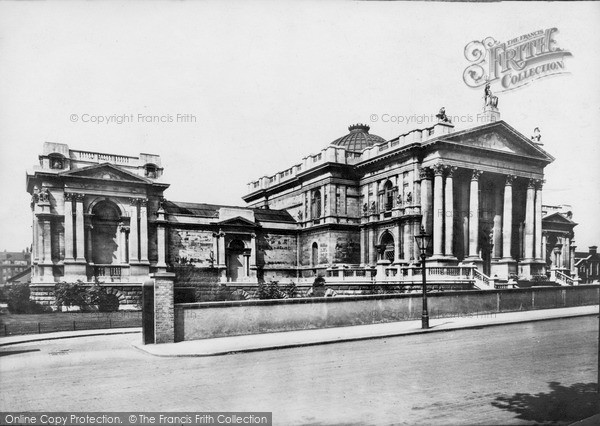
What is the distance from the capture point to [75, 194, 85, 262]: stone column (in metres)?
32.2

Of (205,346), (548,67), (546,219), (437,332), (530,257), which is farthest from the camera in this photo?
(546,219)

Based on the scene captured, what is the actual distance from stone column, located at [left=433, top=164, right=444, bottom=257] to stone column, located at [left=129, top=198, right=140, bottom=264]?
857 inches

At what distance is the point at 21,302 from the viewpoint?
90.0ft

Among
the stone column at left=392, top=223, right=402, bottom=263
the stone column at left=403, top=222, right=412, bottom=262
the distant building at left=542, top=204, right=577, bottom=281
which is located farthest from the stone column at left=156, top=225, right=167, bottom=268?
the distant building at left=542, top=204, right=577, bottom=281

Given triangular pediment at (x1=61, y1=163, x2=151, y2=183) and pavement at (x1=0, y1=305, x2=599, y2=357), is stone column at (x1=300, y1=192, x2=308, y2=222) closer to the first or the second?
triangular pediment at (x1=61, y1=163, x2=151, y2=183)

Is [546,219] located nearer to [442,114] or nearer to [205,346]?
[442,114]

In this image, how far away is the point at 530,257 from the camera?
114ft

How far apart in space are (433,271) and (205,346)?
1820 cm

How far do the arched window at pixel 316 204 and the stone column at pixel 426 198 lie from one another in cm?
1052

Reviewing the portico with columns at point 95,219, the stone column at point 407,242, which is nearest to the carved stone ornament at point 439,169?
the stone column at point 407,242

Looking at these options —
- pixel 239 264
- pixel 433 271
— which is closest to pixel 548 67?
pixel 433 271

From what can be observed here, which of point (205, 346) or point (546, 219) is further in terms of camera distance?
point (546, 219)

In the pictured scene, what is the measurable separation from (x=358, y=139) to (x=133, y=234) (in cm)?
2399

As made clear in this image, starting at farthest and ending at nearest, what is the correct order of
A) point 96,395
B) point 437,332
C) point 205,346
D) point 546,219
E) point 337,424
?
point 546,219 → point 437,332 → point 205,346 → point 96,395 → point 337,424
